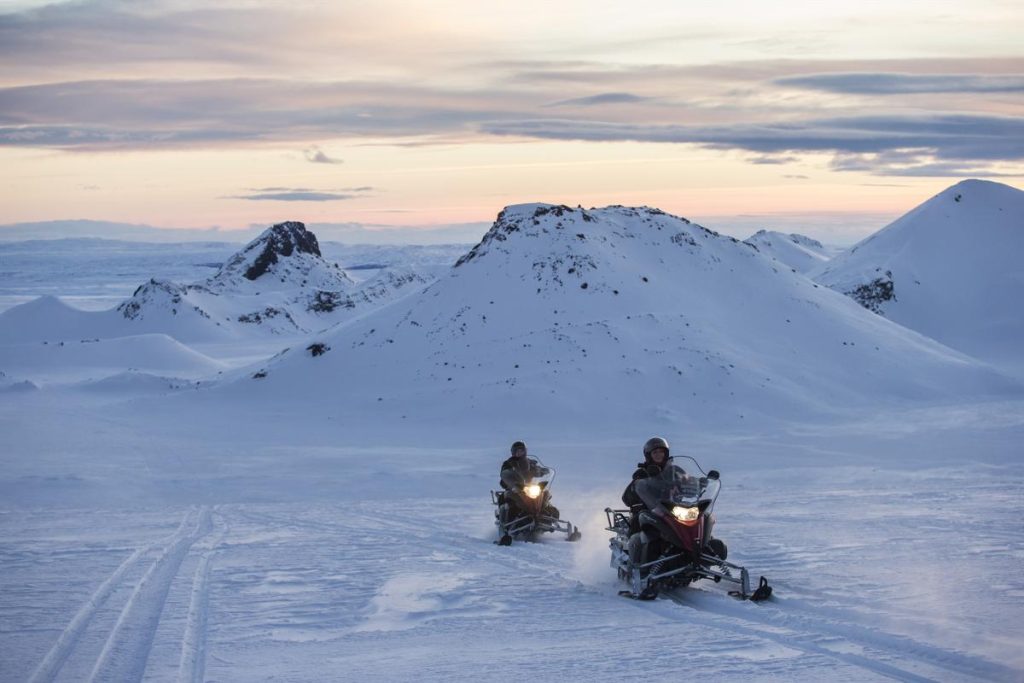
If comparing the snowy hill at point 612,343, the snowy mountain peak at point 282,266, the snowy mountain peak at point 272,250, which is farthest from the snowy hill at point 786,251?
the snowy hill at point 612,343

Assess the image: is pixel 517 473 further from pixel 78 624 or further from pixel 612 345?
pixel 612 345

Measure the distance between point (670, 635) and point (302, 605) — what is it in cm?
493

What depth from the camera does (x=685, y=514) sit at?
12.3m

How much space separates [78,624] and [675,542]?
719 centimetres

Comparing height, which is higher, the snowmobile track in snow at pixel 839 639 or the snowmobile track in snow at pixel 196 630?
the snowmobile track in snow at pixel 839 639

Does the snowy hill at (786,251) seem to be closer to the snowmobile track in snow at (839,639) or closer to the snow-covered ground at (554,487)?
the snow-covered ground at (554,487)

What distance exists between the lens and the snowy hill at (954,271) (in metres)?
80.9

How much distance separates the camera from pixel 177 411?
4819cm

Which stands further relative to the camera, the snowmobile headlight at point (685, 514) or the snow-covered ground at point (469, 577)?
the snowmobile headlight at point (685, 514)

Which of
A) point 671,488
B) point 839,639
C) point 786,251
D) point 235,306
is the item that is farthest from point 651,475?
point 786,251

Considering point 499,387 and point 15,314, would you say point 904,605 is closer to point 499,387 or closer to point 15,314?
point 499,387

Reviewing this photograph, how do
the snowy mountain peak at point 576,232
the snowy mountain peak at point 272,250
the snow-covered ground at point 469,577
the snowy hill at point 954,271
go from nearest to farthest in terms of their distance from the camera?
the snow-covered ground at point 469,577 < the snowy mountain peak at point 576,232 < the snowy hill at point 954,271 < the snowy mountain peak at point 272,250

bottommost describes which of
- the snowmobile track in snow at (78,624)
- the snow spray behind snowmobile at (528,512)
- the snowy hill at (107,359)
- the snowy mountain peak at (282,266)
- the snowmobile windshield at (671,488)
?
the snowy hill at (107,359)

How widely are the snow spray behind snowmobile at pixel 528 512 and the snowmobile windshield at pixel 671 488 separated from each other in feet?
17.3
